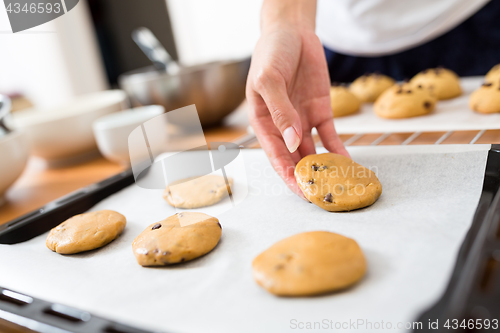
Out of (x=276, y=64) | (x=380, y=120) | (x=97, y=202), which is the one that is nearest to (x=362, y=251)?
(x=276, y=64)

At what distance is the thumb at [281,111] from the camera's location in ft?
2.46

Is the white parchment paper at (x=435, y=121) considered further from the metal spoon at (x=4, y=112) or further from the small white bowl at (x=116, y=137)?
the metal spoon at (x=4, y=112)

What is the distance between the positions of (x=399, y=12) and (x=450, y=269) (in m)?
1.17

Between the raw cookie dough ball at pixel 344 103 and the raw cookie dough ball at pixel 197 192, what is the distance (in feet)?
1.98

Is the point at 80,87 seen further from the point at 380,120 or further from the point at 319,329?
the point at 319,329

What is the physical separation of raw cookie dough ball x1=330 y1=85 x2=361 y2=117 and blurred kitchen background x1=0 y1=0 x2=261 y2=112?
138cm

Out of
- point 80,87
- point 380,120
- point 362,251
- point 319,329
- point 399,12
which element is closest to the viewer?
point 319,329

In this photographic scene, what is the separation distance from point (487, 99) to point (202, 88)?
926 mm

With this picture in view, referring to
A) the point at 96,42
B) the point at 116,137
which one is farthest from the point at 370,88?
the point at 96,42

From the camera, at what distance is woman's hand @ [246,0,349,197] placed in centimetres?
77

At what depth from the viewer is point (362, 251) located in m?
0.61

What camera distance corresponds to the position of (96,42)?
10.3 feet

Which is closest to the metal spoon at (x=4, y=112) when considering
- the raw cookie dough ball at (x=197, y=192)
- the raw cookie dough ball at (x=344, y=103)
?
the raw cookie dough ball at (x=197, y=192)

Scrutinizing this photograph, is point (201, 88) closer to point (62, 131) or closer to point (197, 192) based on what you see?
point (62, 131)
